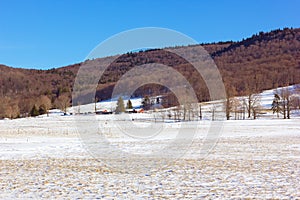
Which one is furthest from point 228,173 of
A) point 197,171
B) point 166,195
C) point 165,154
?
point 165,154

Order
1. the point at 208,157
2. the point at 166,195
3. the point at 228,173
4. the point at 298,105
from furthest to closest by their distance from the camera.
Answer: the point at 298,105 → the point at 208,157 → the point at 228,173 → the point at 166,195

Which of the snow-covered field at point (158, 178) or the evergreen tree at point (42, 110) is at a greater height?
the evergreen tree at point (42, 110)

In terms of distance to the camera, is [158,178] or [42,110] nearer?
[158,178]

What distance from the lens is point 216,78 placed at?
440 ft

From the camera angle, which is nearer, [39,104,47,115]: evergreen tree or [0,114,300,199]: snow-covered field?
[0,114,300,199]: snow-covered field

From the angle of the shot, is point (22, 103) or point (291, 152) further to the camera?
point (22, 103)

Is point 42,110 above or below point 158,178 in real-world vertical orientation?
above

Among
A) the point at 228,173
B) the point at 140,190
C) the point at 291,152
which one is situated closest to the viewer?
the point at 140,190

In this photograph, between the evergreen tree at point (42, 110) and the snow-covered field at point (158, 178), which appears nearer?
the snow-covered field at point (158, 178)

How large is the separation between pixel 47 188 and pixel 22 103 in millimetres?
146212

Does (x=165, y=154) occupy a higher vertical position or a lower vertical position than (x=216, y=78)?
lower

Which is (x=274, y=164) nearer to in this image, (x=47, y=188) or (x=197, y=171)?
(x=197, y=171)

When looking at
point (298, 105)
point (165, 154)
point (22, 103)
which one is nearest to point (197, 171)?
point (165, 154)

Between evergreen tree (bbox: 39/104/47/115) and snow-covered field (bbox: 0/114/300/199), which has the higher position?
evergreen tree (bbox: 39/104/47/115)
